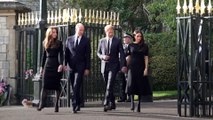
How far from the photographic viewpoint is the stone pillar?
56.8ft

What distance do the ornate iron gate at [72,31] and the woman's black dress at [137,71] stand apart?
95.1 inches

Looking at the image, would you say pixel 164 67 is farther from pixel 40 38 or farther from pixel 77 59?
pixel 77 59

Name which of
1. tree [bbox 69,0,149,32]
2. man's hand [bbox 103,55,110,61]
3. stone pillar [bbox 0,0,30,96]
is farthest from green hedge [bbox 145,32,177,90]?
man's hand [bbox 103,55,110,61]

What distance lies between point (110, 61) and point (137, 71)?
0.59 meters

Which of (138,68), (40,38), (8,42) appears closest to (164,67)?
(8,42)

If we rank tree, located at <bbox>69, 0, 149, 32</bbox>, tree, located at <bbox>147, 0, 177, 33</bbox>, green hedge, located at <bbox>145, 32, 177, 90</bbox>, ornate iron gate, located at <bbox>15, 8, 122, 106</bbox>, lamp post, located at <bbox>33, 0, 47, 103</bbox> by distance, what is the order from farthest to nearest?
tree, located at <bbox>69, 0, 149, 32</bbox> → green hedge, located at <bbox>145, 32, 177, 90</bbox> → tree, located at <bbox>147, 0, 177, 33</bbox> → lamp post, located at <bbox>33, 0, 47, 103</bbox> → ornate iron gate, located at <bbox>15, 8, 122, 106</bbox>

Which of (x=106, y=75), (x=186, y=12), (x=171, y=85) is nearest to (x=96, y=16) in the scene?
(x=106, y=75)

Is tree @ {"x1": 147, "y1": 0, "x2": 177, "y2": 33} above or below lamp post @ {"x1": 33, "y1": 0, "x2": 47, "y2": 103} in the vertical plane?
above

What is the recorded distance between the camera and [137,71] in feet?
38.8

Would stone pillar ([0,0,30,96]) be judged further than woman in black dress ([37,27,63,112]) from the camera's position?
Yes

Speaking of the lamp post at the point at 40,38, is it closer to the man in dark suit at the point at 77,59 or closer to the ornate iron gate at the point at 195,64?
the man in dark suit at the point at 77,59

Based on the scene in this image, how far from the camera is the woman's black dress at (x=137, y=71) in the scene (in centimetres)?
1184

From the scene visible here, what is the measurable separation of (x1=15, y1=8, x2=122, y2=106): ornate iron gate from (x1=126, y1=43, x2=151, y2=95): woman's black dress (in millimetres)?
2416

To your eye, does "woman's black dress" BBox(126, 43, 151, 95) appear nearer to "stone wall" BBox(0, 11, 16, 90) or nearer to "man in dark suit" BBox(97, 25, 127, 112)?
"man in dark suit" BBox(97, 25, 127, 112)
